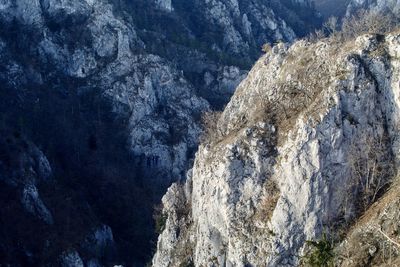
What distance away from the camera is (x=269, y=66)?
240 feet

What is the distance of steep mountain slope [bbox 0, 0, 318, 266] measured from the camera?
317 ft

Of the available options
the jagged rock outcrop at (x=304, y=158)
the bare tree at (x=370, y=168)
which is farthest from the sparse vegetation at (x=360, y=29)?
the bare tree at (x=370, y=168)

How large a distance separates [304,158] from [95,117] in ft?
259

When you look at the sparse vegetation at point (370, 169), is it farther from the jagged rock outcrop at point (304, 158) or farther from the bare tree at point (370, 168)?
the jagged rock outcrop at point (304, 158)

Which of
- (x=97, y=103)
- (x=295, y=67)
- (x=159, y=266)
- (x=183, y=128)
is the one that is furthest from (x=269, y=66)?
(x=97, y=103)

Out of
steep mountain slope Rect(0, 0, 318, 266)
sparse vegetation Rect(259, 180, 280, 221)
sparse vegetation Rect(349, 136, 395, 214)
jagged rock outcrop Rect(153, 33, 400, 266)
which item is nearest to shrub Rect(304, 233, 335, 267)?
jagged rock outcrop Rect(153, 33, 400, 266)

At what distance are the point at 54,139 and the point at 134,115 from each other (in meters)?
20.0

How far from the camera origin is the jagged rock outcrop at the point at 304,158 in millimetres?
57406

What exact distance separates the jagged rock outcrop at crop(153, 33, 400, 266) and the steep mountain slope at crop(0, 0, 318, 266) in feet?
124

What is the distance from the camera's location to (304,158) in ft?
190

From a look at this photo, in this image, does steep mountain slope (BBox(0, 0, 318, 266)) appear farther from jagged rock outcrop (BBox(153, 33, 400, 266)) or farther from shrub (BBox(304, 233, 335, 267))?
shrub (BBox(304, 233, 335, 267))

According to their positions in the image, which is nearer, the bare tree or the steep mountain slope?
the bare tree

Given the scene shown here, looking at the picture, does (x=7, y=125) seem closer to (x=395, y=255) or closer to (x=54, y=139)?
(x=54, y=139)

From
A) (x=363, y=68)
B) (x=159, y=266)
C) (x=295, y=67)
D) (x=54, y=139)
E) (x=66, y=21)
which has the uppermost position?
(x=66, y=21)
